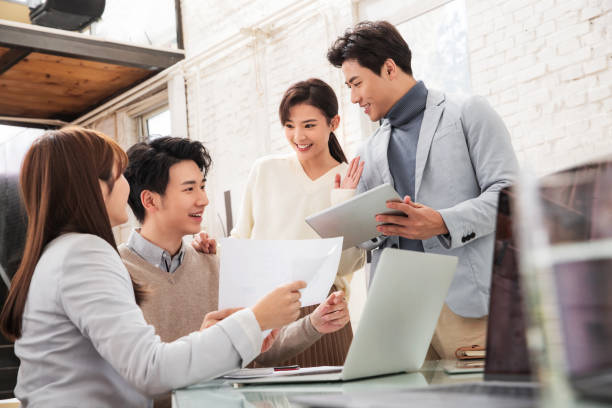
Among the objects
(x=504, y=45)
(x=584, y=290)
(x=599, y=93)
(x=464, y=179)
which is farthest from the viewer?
(x=504, y=45)

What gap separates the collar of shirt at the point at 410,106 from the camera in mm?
2072

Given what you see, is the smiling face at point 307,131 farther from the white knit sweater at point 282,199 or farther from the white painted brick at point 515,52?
the white painted brick at point 515,52

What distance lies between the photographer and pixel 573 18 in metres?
3.30

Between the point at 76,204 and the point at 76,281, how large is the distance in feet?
0.71

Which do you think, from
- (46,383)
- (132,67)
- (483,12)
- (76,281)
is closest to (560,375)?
(76,281)

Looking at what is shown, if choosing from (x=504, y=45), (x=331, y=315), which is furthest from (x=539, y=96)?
(x=331, y=315)

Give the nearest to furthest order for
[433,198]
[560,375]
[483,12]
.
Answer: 1. [560,375]
2. [433,198]
3. [483,12]

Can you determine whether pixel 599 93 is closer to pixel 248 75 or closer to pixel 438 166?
pixel 438 166

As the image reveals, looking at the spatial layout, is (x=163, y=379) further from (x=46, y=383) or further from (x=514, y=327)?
(x=514, y=327)

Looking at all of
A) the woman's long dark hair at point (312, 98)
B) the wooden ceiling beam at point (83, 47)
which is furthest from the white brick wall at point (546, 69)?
the wooden ceiling beam at point (83, 47)

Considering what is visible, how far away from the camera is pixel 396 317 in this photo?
3.47 feet

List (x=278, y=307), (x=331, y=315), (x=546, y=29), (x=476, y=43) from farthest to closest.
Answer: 1. (x=476, y=43)
2. (x=546, y=29)
3. (x=331, y=315)
4. (x=278, y=307)

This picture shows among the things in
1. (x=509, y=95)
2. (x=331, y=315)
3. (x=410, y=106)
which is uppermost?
(x=509, y=95)

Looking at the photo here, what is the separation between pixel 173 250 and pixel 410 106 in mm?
965
